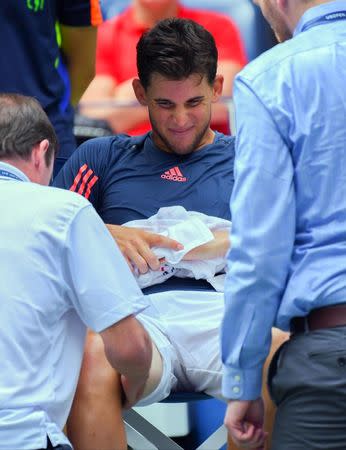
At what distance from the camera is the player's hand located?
3.57 metres

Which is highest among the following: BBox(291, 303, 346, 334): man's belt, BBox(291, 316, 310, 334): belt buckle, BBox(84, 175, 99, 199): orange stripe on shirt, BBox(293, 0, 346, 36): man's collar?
BBox(293, 0, 346, 36): man's collar

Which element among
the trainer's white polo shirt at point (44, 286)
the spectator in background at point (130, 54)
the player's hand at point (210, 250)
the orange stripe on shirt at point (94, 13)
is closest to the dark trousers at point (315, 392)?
the trainer's white polo shirt at point (44, 286)

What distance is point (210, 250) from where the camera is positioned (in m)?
3.57

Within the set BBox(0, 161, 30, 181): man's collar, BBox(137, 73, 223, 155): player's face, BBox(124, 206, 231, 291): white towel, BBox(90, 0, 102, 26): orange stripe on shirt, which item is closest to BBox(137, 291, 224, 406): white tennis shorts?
BBox(124, 206, 231, 291): white towel

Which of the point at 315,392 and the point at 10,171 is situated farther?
the point at 10,171

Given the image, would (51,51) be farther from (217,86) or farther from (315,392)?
(315,392)

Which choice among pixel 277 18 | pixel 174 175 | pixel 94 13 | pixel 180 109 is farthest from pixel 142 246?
pixel 94 13

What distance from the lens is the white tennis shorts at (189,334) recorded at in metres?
3.46

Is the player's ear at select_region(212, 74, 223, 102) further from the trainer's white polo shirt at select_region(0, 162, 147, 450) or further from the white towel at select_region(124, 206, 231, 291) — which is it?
the trainer's white polo shirt at select_region(0, 162, 147, 450)

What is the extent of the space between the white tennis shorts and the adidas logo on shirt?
475mm

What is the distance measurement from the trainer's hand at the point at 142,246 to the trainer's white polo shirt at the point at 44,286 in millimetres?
784

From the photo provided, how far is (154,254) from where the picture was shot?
3.56 meters

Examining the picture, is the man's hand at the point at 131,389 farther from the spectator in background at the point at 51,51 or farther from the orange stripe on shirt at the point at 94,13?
the orange stripe on shirt at the point at 94,13

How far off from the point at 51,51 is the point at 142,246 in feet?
3.80
